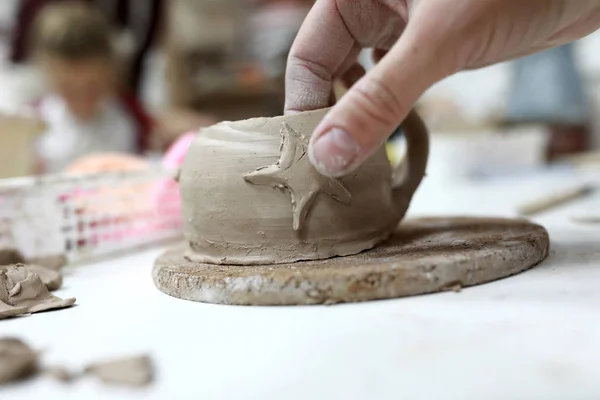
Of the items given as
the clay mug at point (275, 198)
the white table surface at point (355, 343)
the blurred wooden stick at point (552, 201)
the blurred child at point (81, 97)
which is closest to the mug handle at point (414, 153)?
the clay mug at point (275, 198)

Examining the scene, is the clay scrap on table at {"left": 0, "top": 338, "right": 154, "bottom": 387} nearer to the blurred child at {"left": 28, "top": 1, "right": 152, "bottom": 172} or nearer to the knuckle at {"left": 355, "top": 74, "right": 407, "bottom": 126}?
the knuckle at {"left": 355, "top": 74, "right": 407, "bottom": 126}

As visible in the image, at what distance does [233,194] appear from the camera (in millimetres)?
782

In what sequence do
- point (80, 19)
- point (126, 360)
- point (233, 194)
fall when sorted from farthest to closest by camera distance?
point (80, 19)
point (233, 194)
point (126, 360)

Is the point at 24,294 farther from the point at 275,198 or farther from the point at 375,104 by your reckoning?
the point at 375,104

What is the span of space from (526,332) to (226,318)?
0.31 meters

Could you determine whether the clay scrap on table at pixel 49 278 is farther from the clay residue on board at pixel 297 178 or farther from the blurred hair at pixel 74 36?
the blurred hair at pixel 74 36

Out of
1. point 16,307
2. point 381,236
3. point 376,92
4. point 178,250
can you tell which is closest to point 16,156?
point 178,250

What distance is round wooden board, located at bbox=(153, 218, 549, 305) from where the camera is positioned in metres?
0.67

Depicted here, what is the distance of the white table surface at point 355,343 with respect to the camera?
1.53 feet

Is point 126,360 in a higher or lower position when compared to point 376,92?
lower

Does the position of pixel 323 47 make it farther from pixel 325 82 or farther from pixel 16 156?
pixel 16 156

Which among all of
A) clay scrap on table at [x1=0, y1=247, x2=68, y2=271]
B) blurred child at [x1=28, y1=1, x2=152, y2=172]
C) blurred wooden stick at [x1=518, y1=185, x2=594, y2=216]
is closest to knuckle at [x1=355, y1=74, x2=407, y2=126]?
clay scrap on table at [x1=0, y1=247, x2=68, y2=271]

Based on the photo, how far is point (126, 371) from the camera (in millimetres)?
510

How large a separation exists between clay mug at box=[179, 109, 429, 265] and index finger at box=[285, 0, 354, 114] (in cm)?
13
